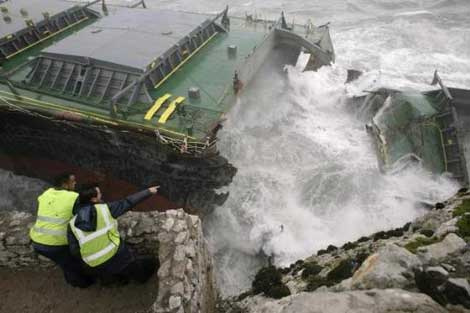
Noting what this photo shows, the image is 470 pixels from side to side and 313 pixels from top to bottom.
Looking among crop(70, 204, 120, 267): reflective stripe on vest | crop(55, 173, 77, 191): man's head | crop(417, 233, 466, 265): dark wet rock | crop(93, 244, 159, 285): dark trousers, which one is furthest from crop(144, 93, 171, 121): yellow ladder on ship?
crop(417, 233, 466, 265): dark wet rock

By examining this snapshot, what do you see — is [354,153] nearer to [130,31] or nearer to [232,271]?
[232,271]

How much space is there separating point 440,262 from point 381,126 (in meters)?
7.15

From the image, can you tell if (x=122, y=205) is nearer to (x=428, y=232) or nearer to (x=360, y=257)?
(x=360, y=257)

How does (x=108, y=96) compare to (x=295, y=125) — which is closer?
(x=108, y=96)

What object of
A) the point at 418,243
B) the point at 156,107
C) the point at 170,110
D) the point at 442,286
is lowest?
the point at 418,243

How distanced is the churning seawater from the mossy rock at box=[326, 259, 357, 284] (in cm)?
379

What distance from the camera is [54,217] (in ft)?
13.6

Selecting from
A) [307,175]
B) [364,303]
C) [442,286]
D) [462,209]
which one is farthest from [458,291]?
[307,175]

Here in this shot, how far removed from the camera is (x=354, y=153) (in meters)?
10.6

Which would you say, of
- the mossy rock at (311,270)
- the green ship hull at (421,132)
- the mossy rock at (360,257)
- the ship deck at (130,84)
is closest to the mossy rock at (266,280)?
A: the mossy rock at (311,270)

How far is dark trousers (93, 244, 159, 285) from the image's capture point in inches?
173

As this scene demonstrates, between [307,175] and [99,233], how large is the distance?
23.0ft

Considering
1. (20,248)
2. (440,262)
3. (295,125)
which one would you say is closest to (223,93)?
(295,125)

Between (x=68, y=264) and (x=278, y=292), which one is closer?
(x=68, y=264)
